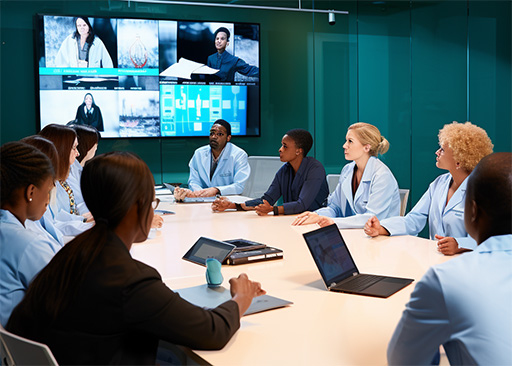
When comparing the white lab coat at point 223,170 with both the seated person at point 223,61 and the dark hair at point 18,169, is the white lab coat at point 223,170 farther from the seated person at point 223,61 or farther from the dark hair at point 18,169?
the dark hair at point 18,169

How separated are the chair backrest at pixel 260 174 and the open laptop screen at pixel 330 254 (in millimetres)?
3668

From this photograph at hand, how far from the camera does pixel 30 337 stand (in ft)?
4.49

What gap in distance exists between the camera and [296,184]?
4.39m

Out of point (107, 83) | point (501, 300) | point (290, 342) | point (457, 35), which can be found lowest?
point (290, 342)

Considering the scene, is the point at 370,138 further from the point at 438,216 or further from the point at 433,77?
the point at 433,77

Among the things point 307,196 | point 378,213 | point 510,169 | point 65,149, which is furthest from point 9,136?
point 510,169

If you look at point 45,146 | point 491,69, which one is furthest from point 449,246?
point 491,69

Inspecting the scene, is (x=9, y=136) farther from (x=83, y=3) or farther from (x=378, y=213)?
(x=378, y=213)

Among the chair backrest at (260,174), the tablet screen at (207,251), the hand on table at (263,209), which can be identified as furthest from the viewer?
the chair backrest at (260,174)

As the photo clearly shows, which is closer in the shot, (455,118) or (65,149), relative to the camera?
(65,149)

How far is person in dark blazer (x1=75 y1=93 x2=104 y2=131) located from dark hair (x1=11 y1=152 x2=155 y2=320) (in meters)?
4.64

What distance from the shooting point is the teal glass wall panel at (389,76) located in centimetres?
605

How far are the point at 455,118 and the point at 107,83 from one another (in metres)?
3.71

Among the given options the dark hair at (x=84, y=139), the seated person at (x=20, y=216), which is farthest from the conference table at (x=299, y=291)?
the dark hair at (x=84, y=139)
